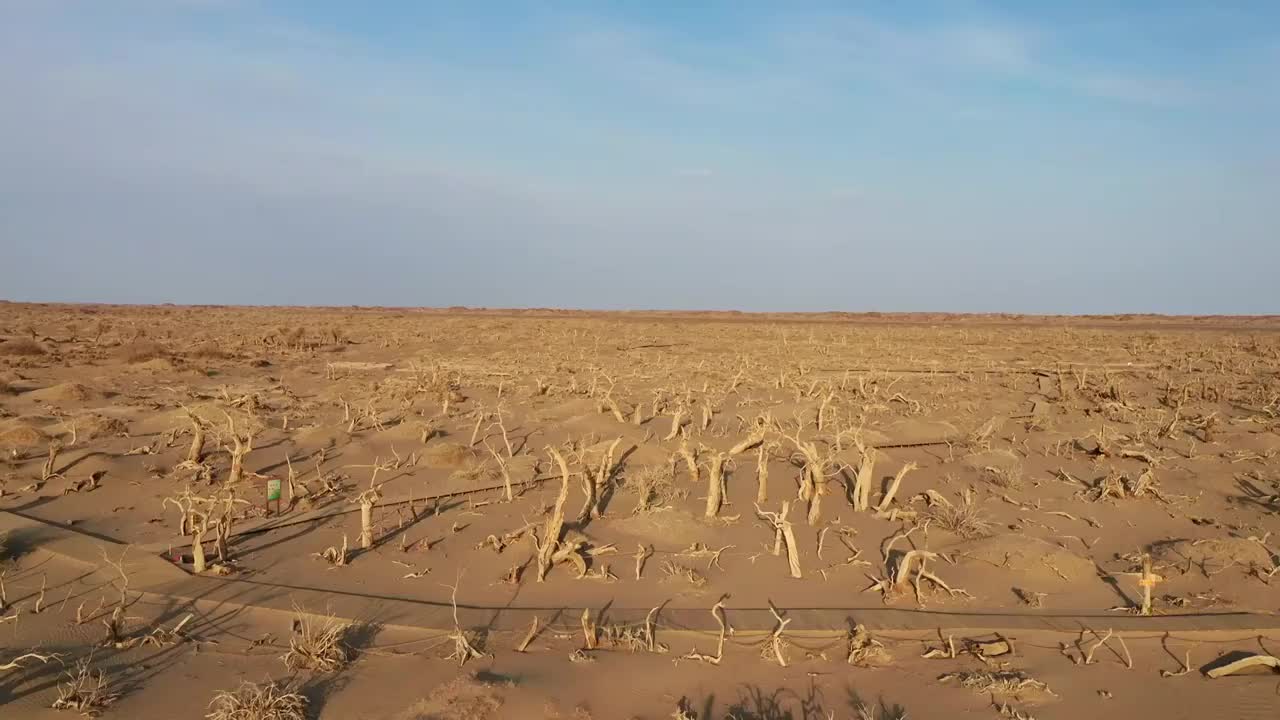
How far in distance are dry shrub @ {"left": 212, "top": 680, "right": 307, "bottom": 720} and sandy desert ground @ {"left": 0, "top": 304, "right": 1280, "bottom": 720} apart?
3cm

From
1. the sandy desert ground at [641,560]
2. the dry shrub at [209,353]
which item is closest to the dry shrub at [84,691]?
the sandy desert ground at [641,560]

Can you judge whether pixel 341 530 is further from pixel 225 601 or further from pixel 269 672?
pixel 269 672

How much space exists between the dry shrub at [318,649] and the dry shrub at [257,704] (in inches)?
12.5

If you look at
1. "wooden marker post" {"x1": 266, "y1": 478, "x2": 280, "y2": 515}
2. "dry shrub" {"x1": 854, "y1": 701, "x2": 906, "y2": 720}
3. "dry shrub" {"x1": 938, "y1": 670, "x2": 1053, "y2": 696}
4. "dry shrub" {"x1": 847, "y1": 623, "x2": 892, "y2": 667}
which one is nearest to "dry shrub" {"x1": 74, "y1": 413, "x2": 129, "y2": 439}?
"wooden marker post" {"x1": 266, "y1": 478, "x2": 280, "y2": 515}

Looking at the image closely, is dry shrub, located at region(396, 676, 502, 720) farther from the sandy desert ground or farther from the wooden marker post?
the wooden marker post

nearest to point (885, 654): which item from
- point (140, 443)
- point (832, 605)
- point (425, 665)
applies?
point (832, 605)

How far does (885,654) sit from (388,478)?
5.29 m

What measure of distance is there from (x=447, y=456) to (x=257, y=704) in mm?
4883

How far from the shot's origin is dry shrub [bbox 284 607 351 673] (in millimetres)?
4379

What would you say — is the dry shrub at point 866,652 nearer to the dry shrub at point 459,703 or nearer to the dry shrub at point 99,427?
the dry shrub at point 459,703

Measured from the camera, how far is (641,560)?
236 inches

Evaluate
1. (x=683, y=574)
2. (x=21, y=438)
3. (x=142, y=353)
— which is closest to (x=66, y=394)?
(x=21, y=438)

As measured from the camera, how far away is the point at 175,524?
6953 mm

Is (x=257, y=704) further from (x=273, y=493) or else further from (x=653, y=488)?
(x=653, y=488)
